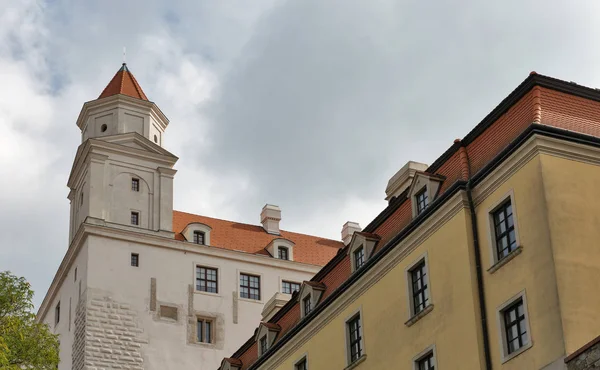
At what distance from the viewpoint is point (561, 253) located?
2609 centimetres

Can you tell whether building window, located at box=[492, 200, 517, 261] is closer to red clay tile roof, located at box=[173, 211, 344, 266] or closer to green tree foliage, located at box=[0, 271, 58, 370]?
green tree foliage, located at box=[0, 271, 58, 370]

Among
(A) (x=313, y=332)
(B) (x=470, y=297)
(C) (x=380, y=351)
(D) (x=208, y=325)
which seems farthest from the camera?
(D) (x=208, y=325)

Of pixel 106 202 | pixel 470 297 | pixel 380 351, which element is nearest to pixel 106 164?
pixel 106 202

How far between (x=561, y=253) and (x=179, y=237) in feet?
132

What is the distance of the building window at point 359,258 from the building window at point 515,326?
8.15 meters

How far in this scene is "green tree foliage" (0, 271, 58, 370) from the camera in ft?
109

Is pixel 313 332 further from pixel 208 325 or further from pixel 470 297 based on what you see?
pixel 208 325

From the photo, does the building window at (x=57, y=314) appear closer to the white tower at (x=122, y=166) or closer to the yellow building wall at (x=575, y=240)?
the white tower at (x=122, y=166)

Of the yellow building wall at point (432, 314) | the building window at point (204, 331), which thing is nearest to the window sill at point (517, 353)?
the yellow building wall at point (432, 314)

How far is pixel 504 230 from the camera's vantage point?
93.1 feet

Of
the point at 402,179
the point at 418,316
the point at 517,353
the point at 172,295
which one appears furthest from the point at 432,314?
the point at 172,295

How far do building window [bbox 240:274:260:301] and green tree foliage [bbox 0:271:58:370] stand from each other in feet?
97.7

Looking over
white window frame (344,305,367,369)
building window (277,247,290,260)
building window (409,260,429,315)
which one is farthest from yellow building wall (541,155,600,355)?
building window (277,247,290,260)

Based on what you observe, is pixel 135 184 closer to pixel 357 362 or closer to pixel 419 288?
pixel 357 362
